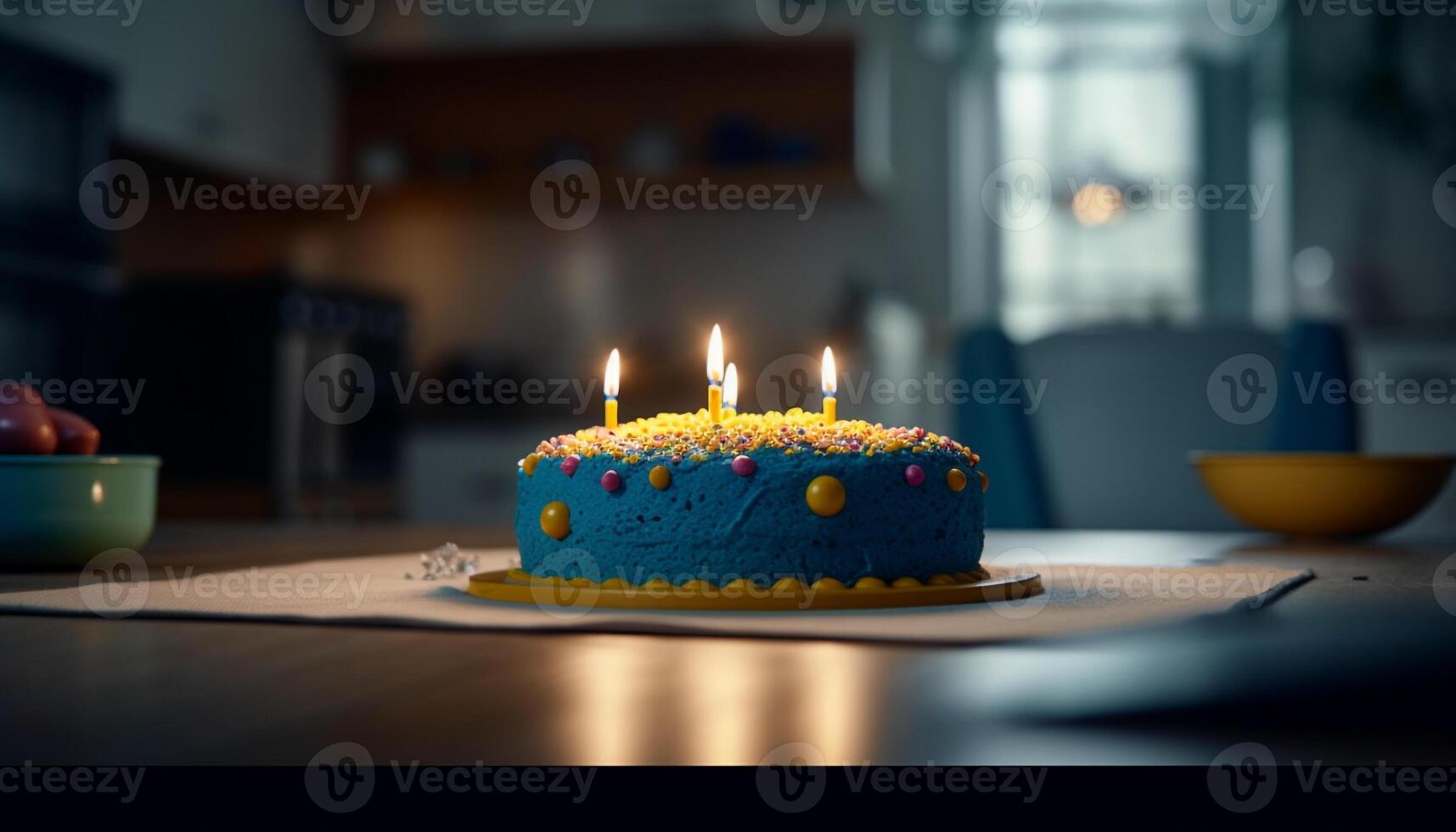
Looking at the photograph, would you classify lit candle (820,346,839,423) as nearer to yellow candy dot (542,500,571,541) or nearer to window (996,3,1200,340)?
yellow candy dot (542,500,571,541)

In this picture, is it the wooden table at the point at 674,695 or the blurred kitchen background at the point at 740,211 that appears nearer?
the wooden table at the point at 674,695

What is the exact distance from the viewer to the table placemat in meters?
0.62

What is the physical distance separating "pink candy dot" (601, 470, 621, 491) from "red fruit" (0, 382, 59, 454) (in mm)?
414

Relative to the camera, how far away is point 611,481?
84 cm

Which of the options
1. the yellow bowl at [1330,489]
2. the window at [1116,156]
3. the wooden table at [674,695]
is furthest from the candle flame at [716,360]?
the window at [1116,156]

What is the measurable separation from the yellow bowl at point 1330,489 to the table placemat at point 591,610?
0.39 metres

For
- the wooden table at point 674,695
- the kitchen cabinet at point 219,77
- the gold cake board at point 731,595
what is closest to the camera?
the wooden table at point 674,695

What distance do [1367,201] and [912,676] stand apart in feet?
16.4

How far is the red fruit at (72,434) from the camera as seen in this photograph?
39.0 inches

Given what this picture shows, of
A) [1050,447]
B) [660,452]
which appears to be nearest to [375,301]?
[1050,447]

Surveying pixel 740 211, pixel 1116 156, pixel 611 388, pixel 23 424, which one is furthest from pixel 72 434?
pixel 1116 156

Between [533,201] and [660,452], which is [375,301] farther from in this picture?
[660,452]

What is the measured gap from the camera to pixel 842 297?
185 inches

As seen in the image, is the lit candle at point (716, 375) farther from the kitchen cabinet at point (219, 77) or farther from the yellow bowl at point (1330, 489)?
the kitchen cabinet at point (219, 77)
